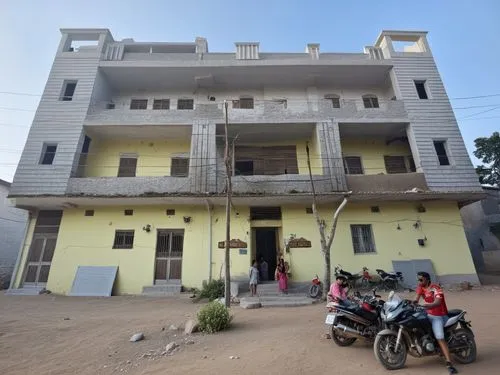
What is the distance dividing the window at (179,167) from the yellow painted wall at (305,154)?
3863mm

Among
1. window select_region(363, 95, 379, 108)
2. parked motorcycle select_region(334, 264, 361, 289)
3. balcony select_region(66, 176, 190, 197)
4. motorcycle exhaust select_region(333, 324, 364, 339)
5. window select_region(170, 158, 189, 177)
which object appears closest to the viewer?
motorcycle exhaust select_region(333, 324, 364, 339)

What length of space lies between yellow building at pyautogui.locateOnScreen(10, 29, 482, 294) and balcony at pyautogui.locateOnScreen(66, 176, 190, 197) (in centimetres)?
6

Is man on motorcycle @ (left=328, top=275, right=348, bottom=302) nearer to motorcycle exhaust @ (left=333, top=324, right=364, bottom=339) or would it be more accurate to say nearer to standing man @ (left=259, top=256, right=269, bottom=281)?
motorcycle exhaust @ (left=333, top=324, right=364, bottom=339)

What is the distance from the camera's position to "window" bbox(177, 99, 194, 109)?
52.3 feet

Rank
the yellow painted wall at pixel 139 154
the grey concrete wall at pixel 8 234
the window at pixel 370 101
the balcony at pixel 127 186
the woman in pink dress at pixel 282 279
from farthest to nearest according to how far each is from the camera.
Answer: the window at pixel 370 101, the grey concrete wall at pixel 8 234, the yellow painted wall at pixel 139 154, the balcony at pixel 127 186, the woman in pink dress at pixel 282 279

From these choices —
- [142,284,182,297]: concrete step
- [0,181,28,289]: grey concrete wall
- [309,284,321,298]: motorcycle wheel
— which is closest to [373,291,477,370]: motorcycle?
[309,284,321,298]: motorcycle wheel

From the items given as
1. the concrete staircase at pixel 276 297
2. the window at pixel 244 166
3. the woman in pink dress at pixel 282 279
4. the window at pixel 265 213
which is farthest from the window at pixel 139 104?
the concrete staircase at pixel 276 297

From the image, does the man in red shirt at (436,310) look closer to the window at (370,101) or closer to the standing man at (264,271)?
the standing man at (264,271)

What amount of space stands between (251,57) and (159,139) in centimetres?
714

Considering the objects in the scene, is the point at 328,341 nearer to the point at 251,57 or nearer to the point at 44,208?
the point at 44,208

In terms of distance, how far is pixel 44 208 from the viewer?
12844 millimetres

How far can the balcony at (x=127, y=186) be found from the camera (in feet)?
39.8

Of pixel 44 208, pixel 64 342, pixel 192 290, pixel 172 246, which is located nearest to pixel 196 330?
pixel 64 342

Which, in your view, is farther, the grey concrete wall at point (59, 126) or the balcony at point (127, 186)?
the balcony at point (127, 186)
